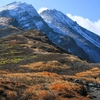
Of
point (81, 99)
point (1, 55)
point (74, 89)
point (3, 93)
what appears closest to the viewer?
point (3, 93)

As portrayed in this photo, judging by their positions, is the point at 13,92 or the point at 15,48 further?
the point at 15,48

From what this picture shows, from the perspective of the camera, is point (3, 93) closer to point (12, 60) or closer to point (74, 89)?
point (74, 89)

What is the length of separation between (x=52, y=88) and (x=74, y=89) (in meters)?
4.33

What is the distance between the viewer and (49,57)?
95.9 meters

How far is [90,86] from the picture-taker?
182ft

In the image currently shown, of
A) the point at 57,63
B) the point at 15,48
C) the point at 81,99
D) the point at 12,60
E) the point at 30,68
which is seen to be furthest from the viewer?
the point at 15,48

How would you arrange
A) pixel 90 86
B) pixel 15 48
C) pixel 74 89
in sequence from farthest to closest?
pixel 15 48, pixel 90 86, pixel 74 89

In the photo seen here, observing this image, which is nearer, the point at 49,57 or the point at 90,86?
the point at 90,86

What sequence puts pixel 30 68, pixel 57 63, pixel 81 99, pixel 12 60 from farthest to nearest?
pixel 12 60 → pixel 57 63 → pixel 30 68 → pixel 81 99

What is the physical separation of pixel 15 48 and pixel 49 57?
106ft

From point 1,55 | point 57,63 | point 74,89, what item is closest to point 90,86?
point 74,89

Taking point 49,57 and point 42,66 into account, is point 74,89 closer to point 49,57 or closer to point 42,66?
point 42,66

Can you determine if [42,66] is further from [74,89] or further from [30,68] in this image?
[74,89]

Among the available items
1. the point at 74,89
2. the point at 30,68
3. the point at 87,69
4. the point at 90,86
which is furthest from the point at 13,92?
the point at 87,69
